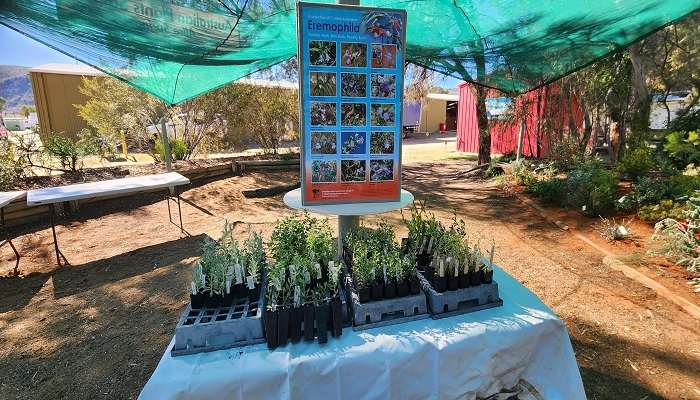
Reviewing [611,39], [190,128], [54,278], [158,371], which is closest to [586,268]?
[611,39]

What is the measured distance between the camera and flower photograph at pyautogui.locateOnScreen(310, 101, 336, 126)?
1.99m

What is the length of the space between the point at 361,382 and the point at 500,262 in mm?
3299

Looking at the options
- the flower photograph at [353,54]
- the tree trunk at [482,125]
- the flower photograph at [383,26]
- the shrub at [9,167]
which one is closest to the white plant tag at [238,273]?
the flower photograph at [353,54]

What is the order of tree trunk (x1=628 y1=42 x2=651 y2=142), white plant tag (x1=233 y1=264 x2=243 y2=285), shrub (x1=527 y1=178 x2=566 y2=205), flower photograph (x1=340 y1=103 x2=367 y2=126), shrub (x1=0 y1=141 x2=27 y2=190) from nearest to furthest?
white plant tag (x1=233 y1=264 x2=243 y2=285), flower photograph (x1=340 y1=103 x2=367 y2=126), shrub (x1=0 y1=141 x2=27 y2=190), shrub (x1=527 y1=178 x2=566 y2=205), tree trunk (x1=628 y1=42 x2=651 y2=142)

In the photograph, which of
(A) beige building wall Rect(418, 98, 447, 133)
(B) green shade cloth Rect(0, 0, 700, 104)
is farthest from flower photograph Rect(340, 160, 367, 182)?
(A) beige building wall Rect(418, 98, 447, 133)

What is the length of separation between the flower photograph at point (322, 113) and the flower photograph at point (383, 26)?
45cm

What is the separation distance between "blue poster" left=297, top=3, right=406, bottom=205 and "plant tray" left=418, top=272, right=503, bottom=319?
2.22 ft

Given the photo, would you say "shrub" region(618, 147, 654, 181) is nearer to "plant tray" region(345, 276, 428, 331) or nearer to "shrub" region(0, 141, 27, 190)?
"plant tray" region(345, 276, 428, 331)

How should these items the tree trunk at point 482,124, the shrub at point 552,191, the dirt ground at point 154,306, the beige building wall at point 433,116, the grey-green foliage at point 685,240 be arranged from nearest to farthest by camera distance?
the dirt ground at point 154,306 < the grey-green foliage at point 685,240 < the shrub at point 552,191 < the tree trunk at point 482,124 < the beige building wall at point 433,116

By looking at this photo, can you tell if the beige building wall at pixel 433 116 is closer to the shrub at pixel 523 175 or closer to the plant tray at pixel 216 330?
the shrub at pixel 523 175

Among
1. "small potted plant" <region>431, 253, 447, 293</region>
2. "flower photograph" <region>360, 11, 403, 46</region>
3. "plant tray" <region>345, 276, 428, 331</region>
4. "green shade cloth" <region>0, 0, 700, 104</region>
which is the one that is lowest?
"plant tray" <region>345, 276, 428, 331</region>

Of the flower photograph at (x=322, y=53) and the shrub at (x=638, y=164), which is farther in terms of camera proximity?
the shrub at (x=638, y=164)

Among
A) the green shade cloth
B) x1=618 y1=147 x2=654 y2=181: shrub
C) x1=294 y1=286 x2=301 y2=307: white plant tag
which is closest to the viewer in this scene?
x1=294 y1=286 x2=301 y2=307: white plant tag

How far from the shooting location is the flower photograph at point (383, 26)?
6.47 feet
